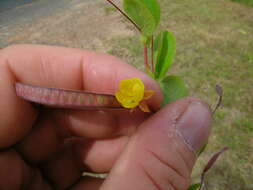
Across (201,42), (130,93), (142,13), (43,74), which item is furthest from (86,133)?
(201,42)

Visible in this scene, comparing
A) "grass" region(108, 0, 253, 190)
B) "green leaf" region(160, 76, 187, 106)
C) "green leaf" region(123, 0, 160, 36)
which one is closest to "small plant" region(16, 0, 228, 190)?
"green leaf" region(123, 0, 160, 36)

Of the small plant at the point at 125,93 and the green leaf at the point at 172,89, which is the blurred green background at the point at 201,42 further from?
the small plant at the point at 125,93

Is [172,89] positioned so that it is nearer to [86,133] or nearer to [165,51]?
[165,51]

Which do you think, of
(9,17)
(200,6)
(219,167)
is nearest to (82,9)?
(9,17)

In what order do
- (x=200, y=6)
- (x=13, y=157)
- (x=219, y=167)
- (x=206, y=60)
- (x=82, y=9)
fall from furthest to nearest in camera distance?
1. (x=82, y=9)
2. (x=200, y=6)
3. (x=206, y=60)
4. (x=219, y=167)
5. (x=13, y=157)

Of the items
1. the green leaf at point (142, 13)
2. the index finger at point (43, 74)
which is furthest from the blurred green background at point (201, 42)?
the green leaf at point (142, 13)

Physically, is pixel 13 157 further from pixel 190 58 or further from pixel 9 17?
pixel 9 17
